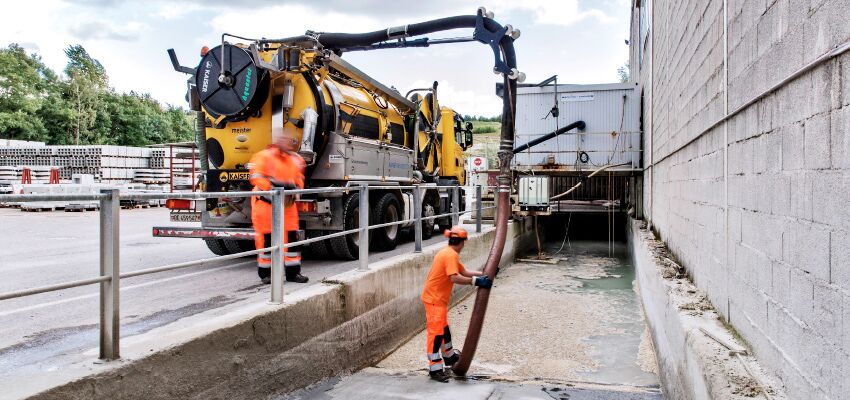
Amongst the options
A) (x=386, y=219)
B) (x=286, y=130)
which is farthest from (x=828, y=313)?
(x=386, y=219)

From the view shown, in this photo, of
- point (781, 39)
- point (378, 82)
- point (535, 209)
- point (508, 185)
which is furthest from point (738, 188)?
point (535, 209)

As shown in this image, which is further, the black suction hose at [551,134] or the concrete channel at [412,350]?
the black suction hose at [551,134]

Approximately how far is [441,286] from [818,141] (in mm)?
3875

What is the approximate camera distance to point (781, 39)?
289 centimetres

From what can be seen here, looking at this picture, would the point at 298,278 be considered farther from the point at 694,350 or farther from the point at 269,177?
the point at 694,350

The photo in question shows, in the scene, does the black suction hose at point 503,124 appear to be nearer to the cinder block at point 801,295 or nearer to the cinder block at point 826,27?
the cinder block at point 801,295

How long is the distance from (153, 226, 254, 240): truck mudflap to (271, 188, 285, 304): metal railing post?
2.70 meters

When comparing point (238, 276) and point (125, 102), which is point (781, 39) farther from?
point (125, 102)

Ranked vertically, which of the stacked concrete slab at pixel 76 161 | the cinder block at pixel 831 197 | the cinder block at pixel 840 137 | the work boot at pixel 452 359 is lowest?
the work boot at pixel 452 359

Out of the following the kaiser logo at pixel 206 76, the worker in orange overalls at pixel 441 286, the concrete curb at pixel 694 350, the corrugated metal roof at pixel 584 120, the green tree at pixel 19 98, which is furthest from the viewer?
the green tree at pixel 19 98

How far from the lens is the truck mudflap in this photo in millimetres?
7406

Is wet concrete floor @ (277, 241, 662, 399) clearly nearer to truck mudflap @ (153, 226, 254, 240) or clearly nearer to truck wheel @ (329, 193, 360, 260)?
truck wheel @ (329, 193, 360, 260)

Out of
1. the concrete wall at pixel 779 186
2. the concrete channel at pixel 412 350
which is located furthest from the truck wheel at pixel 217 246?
the concrete wall at pixel 779 186

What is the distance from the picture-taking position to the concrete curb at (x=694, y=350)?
2.88m
